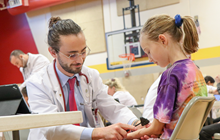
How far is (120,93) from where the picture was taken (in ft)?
13.6

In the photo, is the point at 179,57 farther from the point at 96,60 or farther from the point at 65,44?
the point at 96,60

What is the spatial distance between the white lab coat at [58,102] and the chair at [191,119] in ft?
1.77

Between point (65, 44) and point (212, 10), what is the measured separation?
492cm

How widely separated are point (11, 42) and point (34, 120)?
7.15m

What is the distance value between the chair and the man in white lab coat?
526mm

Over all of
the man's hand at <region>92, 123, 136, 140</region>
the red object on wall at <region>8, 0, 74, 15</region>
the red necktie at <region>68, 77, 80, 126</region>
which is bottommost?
the man's hand at <region>92, 123, 136, 140</region>

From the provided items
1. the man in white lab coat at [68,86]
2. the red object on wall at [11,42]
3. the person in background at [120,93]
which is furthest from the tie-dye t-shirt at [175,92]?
the red object on wall at [11,42]

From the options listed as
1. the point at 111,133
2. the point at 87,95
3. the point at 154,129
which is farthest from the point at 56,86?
the point at 154,129

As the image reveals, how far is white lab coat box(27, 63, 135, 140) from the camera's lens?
1.28 meters

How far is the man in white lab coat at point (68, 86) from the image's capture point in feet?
4.82

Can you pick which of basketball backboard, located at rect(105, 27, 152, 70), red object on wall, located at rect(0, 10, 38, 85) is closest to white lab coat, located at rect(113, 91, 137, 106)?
basketball backboard, located at rect(105, 27, 152, 70)

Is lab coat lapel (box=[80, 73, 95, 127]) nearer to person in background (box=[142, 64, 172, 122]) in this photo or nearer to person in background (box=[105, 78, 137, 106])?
person in background (box=[142, 64, 172, 122])

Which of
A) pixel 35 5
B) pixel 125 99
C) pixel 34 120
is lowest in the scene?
pixel 125 99

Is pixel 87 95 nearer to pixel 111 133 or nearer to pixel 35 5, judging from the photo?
pixel 111 133
